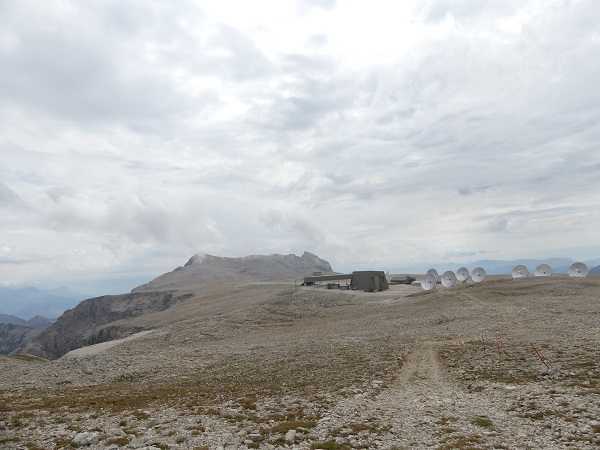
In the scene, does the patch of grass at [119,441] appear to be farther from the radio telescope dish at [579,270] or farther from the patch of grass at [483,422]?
the radio telescope dish at [579,270]

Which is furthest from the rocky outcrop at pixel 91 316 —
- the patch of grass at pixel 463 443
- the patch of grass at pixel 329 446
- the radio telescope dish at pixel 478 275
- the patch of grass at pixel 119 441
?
the patch of grass at pixel 463 443

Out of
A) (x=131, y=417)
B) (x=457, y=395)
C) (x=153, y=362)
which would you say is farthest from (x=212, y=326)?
(x=457, y=395)

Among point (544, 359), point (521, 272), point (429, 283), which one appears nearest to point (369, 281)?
point (429, 283)

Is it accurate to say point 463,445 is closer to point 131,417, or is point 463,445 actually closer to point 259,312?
point 131,417

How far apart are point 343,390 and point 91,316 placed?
573 feet

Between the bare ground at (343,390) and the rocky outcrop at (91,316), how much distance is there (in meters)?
113

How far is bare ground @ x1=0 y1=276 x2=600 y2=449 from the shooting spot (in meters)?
14.4

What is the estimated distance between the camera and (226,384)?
24.0m

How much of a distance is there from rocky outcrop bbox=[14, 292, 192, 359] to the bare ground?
369ft

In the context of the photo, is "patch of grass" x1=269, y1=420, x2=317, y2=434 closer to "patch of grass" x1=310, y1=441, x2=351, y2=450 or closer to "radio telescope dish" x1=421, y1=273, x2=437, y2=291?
"patch of grass" x1=310, y1=441, x2=351, y2=450

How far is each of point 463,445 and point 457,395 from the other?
6.14 m

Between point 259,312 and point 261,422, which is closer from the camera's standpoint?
point 261,422

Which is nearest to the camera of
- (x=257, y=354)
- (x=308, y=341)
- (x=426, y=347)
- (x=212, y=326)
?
(x=426, y=347)

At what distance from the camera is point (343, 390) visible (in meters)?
20.4
